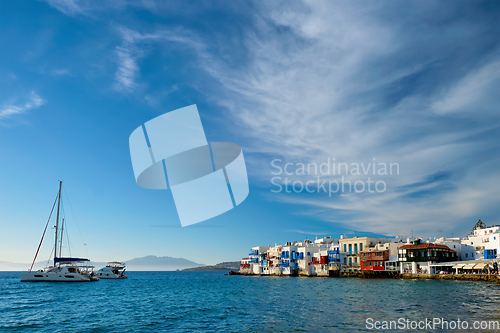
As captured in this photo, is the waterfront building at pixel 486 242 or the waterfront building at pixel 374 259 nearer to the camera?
the waterfront building at pixel 486 242

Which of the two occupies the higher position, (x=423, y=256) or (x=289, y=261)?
(x=423, y=256)

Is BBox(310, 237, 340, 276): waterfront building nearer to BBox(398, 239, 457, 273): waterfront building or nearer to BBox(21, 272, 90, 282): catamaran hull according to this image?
BBox(398, 239, 457, 273): waterfront building

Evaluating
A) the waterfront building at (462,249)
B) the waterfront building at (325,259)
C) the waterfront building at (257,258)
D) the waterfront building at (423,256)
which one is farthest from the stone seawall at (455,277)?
the waterfront building at (257,258)

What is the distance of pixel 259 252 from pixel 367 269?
141 feet

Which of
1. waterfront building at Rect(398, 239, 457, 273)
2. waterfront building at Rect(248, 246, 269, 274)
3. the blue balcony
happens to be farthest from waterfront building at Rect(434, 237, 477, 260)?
waterfront building at Rect(248, 246, 269, 274)

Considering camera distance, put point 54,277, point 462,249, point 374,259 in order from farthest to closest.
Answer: point 374,259 → point 462,249 → point 54,277

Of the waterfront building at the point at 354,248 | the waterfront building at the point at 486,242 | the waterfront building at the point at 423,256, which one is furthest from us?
the waterfront building at the point at 354,248

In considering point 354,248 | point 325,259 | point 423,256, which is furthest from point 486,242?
point 325,259

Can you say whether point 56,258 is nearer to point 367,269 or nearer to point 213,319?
point 213,319

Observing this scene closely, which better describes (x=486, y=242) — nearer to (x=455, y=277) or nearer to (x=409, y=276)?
(x=455, y=277)

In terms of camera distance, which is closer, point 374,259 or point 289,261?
point 374,259

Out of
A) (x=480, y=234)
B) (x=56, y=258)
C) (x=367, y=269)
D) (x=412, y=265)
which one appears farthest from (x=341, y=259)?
(x=56, y=258)

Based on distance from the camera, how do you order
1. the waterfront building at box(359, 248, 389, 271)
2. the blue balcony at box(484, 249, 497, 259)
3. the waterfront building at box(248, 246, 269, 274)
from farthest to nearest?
the waterfront building at box(248, 246, 269, 274)
the waterfront building at box(359, 248, 389, 271)
the blue balcony at box(484, 249, 497, 259)

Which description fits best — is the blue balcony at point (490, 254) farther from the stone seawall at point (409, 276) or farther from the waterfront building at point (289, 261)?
the waterfront building at point (289, 261)
